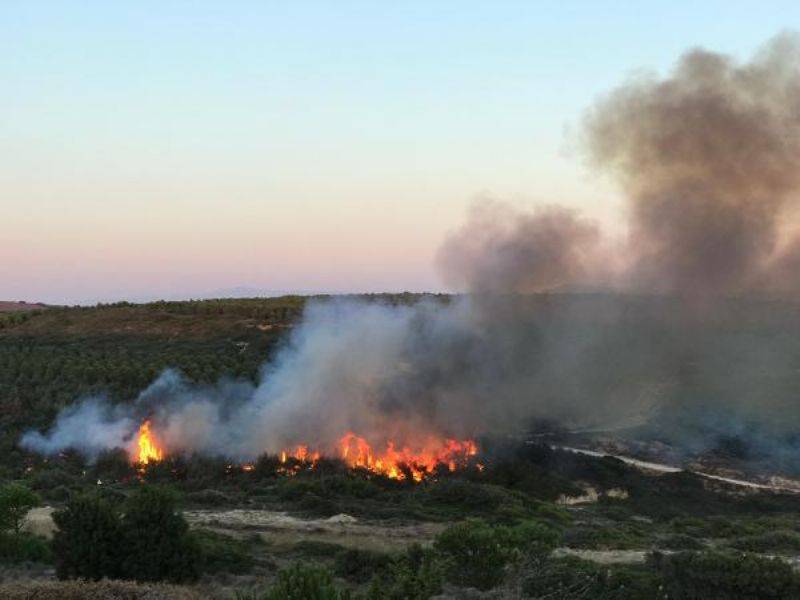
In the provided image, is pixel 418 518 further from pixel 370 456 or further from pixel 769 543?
pixel 769 543

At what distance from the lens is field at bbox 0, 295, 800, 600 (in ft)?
52.1

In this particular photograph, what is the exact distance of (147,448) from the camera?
34.7 metres

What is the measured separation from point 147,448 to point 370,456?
401 inches

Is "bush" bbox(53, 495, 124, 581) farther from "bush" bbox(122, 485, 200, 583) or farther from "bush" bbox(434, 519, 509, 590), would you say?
"bush" bbox(434, 519, 509, 590)

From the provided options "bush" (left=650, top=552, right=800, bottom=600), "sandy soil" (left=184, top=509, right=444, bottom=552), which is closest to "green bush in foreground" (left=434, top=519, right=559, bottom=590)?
"bush" (left=650, top=552, right=800, bottom=600)

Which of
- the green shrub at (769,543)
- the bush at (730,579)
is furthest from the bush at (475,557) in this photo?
the green shrub at (769,543)

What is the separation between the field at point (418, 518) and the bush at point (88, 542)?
694 mm

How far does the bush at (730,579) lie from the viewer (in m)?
14.8

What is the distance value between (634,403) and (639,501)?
19.1 m

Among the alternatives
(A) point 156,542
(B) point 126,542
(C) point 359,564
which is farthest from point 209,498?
(B) point 126,542

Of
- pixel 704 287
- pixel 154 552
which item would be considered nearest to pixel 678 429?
pixel 704 287

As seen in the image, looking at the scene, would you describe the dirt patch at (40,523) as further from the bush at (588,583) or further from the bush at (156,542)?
the bush at (588,583)

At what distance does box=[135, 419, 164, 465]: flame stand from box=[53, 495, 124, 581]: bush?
59.5 feet

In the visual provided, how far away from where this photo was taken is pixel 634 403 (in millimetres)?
50312
